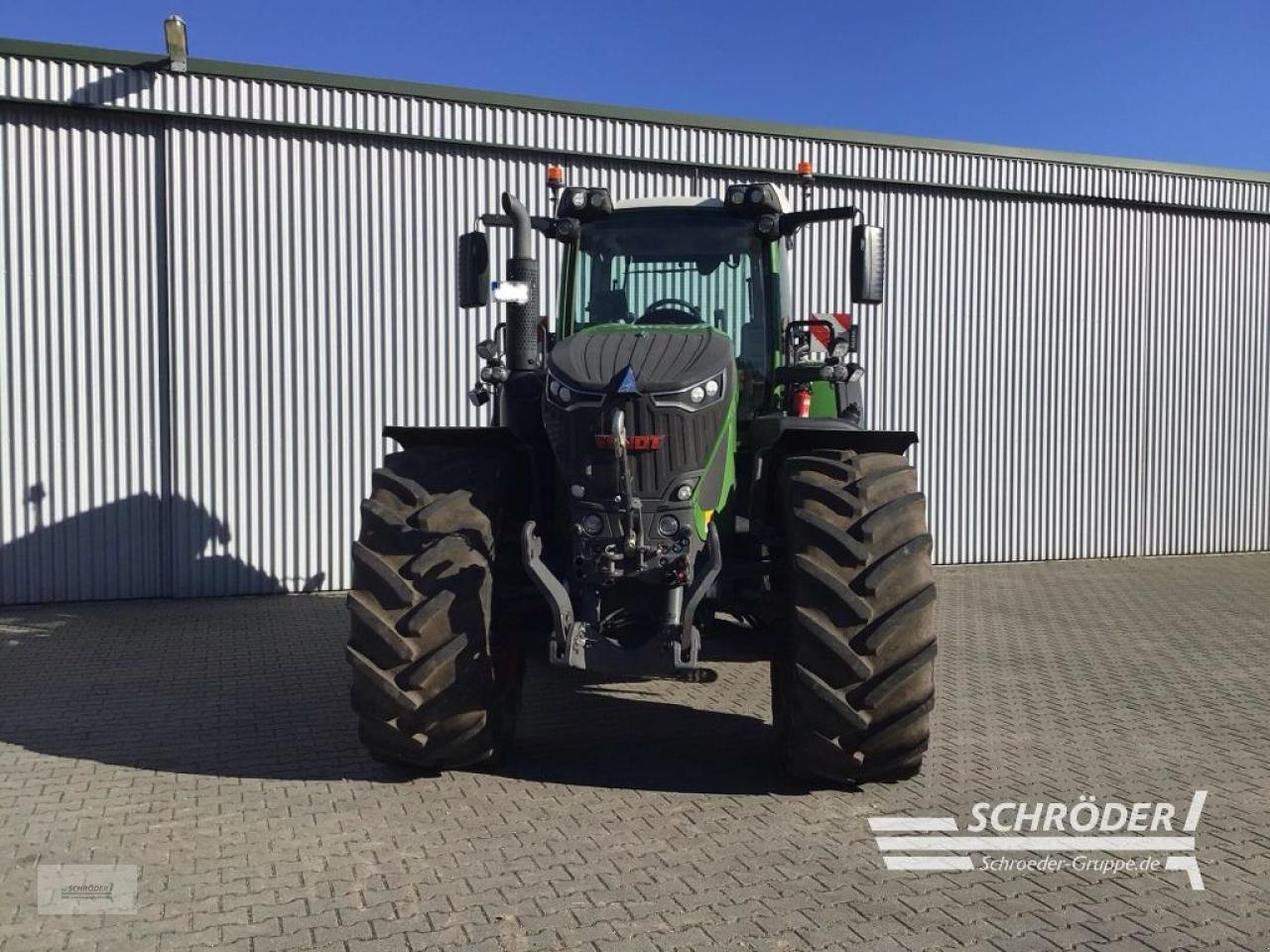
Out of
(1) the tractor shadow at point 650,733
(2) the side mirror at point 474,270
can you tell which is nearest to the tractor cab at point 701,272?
(2) the side mirror at point 474,270

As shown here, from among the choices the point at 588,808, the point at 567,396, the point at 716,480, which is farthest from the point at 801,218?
the point at 588,808

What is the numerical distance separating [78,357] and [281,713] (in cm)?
536

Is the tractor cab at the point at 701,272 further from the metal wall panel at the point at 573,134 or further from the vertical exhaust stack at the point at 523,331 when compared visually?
the metal wall panel at the point at 573,134

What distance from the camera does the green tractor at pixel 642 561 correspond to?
4.95m

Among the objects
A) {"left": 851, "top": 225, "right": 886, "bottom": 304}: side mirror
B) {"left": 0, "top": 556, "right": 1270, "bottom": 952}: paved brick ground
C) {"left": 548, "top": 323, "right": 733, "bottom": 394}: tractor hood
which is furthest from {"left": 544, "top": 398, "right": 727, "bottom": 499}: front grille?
{"left": 851, "top": 225, "right": 886, "bottom": 304}: side mirror

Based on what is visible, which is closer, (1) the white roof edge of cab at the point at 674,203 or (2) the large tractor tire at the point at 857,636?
(2) the large tractor tire at the point at 857,636

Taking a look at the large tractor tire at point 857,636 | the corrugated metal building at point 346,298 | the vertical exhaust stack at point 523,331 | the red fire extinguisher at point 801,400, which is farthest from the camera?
the corrugated metal building at point 346,298

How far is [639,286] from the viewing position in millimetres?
6539

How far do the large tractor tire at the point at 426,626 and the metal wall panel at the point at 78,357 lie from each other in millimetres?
6209

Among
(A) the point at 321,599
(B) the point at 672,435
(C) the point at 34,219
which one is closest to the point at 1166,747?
(B) the point at 672,435

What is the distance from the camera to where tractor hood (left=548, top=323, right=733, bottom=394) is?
5219mm

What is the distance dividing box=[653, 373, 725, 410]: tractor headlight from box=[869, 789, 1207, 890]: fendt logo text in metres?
2.04

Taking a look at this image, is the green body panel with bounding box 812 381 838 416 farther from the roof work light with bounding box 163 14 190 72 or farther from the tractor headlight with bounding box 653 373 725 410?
the roof work light with bounding box 163 14 190 72

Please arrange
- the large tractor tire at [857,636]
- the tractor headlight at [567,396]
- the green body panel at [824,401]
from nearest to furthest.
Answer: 1. the large tractor tire at [857,636]
2. the tractor headlight at [567,396]
3. the green body panel at [824,401]
